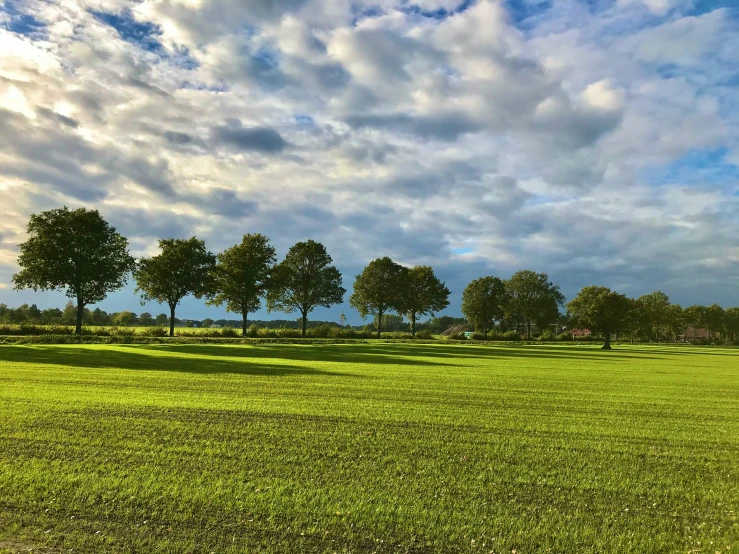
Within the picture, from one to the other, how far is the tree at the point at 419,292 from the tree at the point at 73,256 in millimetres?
56196

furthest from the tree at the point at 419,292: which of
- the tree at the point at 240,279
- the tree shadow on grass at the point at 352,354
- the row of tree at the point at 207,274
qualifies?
the tree shadow on grass at the point at 352,354

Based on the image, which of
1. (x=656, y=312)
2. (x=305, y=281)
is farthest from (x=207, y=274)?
(x=656, y=312)

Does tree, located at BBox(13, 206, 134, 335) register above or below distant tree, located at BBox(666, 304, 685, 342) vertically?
above

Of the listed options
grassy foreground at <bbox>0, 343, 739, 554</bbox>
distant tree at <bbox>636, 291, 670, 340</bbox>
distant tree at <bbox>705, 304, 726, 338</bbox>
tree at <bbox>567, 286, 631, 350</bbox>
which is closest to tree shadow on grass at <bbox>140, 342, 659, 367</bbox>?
grassy foreground at <bbox>0, 343, 739, 554</bbox>

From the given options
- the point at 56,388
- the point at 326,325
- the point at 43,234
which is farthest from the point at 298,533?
the point at 326,325

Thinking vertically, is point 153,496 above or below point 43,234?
below

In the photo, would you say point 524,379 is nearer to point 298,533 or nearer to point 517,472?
point 517,472

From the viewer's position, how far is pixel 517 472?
7.49 metres

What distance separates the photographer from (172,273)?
68625 millimetres

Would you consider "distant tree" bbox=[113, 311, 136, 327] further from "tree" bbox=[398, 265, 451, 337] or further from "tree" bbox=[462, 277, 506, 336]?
"tree" bbox=[462, 277, 506, 336]

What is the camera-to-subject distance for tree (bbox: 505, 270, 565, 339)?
116438 millimetres

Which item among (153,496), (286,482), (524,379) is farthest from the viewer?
(524,379)

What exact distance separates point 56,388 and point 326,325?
213ft

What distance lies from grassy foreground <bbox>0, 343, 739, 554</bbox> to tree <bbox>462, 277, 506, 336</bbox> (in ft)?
328
